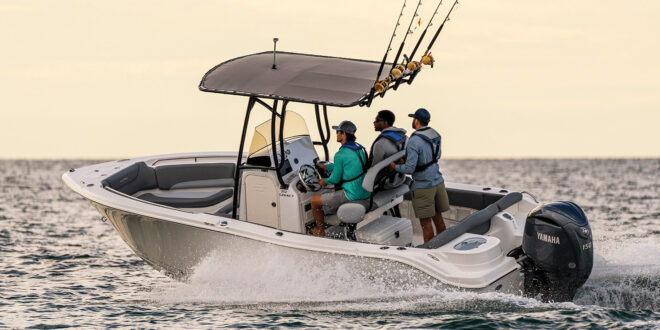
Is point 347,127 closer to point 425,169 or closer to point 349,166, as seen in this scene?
point 349,166

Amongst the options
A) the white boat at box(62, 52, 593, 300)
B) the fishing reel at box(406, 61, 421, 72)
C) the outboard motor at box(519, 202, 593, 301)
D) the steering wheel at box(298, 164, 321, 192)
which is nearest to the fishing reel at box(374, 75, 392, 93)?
the white boat at box(62, 52, 593, 300)

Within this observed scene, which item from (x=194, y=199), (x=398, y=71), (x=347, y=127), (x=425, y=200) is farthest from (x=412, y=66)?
(x=194, y=199)

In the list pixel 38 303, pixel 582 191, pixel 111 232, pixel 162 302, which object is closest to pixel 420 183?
pixel 162 302

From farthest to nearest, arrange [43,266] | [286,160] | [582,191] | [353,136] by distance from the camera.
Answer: [582,191], [43,266], [286,160], [353,136]

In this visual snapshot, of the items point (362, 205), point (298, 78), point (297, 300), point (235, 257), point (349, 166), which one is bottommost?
point (297, 300)

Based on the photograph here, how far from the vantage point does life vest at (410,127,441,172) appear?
7.70 metres

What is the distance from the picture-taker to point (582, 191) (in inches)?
1178

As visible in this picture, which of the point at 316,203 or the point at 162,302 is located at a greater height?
the point at 316,203

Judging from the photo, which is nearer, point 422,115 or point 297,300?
point 297,300

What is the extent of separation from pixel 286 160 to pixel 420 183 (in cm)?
135

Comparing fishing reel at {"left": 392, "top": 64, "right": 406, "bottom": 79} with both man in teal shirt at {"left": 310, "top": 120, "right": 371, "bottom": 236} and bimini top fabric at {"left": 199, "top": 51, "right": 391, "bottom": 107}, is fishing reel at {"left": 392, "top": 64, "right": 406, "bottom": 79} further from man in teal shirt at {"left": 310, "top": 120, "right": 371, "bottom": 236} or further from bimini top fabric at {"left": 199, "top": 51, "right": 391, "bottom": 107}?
man in teal shirt at {"left": 310, "top": 120, "right": 371, "bottom": 236}

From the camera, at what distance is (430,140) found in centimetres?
770

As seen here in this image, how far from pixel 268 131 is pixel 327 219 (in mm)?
→ 1041

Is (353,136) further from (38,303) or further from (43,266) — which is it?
(43,266)
